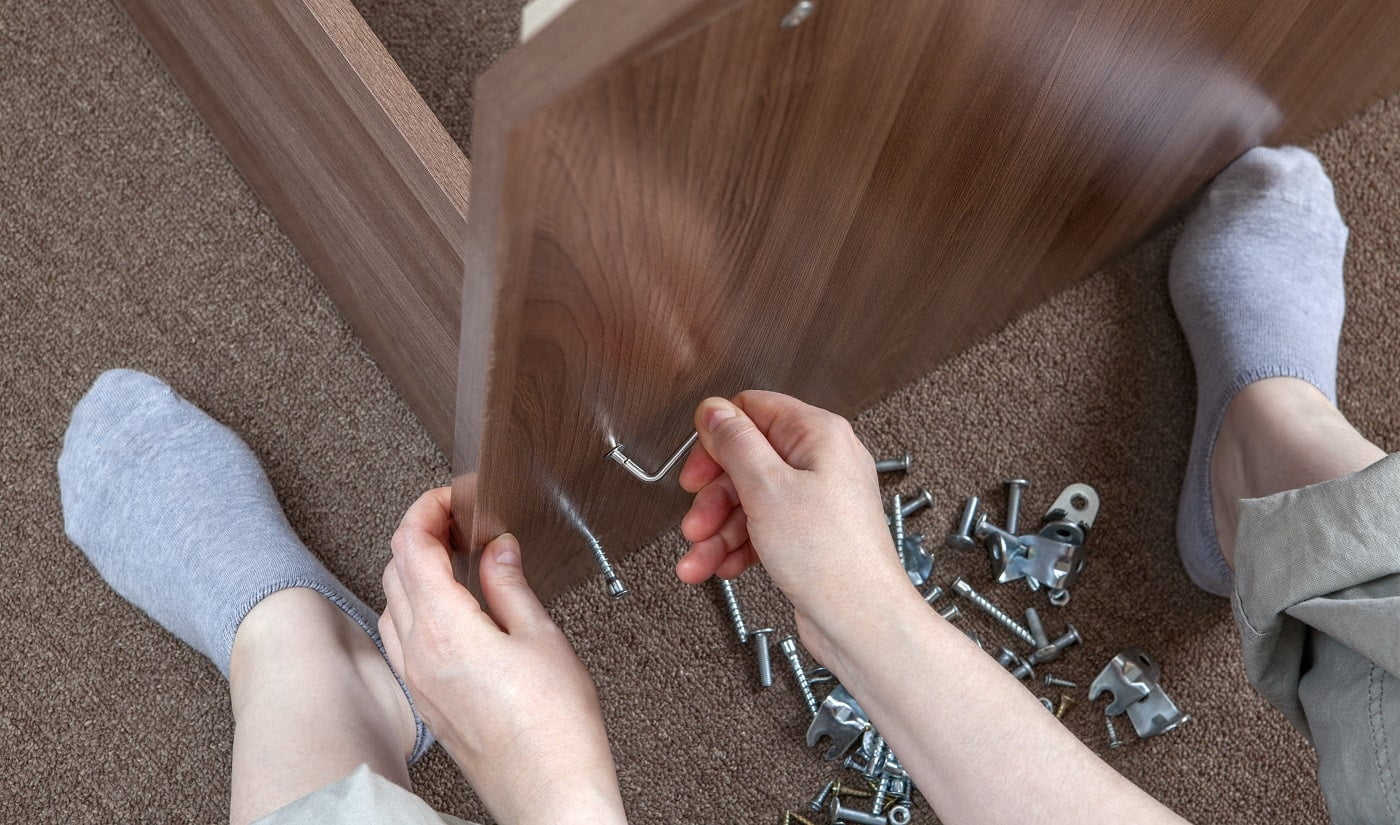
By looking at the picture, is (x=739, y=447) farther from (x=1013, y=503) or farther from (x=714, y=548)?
(x=1013, y=503)

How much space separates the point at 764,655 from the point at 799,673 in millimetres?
34

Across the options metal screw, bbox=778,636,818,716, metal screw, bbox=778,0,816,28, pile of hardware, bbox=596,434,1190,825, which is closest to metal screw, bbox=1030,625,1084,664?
pile of hardware, bbox=596,434,1190,825

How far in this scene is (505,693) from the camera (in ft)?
1.82

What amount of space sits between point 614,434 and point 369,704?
327mm

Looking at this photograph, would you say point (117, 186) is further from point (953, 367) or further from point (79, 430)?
point (953, 367)

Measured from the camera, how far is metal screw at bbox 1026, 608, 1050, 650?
1.03 m

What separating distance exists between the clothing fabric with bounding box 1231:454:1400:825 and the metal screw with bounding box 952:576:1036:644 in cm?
30

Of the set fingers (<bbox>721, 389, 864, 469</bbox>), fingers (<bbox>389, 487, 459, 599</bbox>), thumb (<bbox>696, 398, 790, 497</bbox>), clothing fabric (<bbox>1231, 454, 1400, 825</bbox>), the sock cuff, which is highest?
fingers (<bbox>389, 487, 459, 599</bbox>)

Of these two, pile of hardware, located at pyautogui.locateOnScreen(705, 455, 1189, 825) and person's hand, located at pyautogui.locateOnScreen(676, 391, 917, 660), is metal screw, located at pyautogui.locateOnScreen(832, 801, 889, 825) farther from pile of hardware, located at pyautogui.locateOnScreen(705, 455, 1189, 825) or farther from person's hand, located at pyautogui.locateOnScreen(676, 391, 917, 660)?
person's hand, located at pyautogui.locateOnScreen(676, 391, 917, 660)

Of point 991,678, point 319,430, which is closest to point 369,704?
point 319,430

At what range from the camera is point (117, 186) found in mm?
1041

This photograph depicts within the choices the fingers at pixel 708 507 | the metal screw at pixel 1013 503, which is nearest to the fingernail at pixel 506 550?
the fingers at pixel 708 507

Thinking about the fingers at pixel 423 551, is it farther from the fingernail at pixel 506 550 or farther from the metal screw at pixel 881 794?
the metal screw at pixel 881 794

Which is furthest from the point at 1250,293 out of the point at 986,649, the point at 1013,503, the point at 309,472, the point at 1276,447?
the point at 309,472
